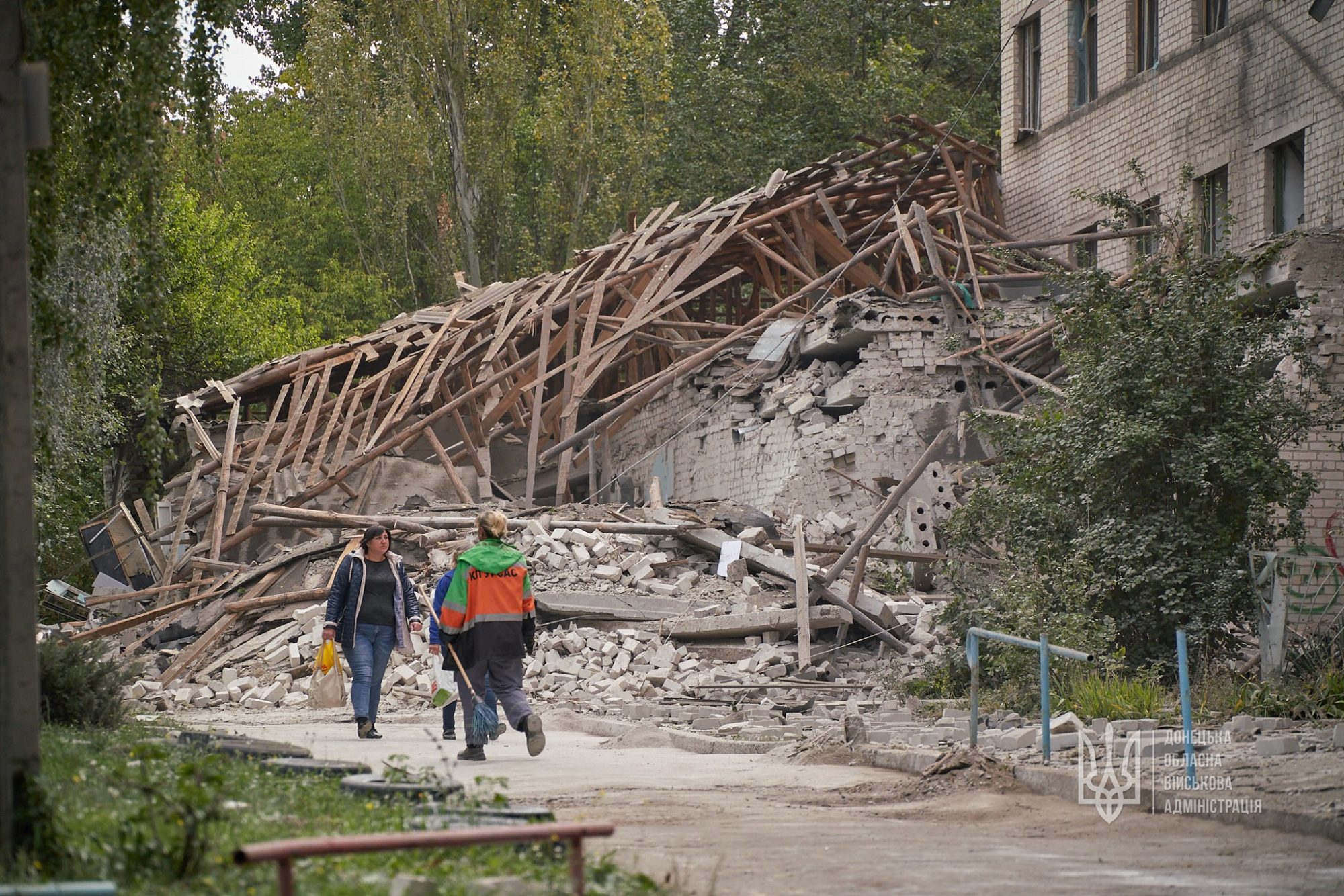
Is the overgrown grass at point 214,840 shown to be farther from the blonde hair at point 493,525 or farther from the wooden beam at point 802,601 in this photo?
the wooden beam at point 802,601

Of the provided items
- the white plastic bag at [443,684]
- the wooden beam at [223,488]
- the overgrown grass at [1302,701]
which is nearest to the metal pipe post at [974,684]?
the overgrown grass at [1302,701]

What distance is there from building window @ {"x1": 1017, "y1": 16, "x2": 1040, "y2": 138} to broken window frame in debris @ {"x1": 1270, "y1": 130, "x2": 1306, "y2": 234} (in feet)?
20.3

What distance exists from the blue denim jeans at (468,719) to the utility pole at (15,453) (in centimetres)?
527

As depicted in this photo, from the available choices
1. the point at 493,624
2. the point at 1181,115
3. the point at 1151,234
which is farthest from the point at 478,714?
the point at 1181,115

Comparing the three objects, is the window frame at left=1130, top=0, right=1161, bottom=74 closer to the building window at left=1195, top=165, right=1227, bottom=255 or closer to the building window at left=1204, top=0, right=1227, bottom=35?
the building window at left=1204, top=0, right=1227, bottom=35

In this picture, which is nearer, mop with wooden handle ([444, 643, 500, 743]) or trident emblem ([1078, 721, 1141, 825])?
trident emblem ([1078, 721, 1141, 825])

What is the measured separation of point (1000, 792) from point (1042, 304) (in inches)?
590

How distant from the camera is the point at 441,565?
18750 mm

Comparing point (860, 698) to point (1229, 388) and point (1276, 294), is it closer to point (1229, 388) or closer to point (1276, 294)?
point (1229, 388)

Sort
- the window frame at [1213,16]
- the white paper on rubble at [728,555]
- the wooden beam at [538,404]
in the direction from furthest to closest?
the wooden beam at [538,404]
the window frame at [1213,16]
the white paper on rubble at [728,555]

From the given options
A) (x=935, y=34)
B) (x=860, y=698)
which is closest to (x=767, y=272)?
(x=860, y=698)

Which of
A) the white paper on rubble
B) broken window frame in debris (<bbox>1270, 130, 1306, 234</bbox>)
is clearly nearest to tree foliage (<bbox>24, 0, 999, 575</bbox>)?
broken window frame in debris (<bbox>1270, 130, 1306, 234</bbox>)

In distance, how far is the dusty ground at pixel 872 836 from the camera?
228 inches

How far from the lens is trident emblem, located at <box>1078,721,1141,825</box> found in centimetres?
777
